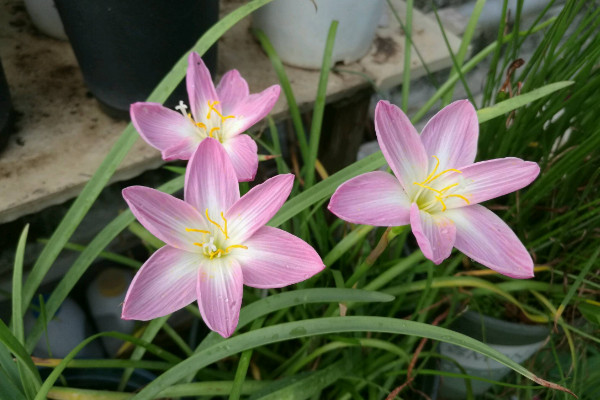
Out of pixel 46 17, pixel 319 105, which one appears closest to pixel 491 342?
pixel 319 105

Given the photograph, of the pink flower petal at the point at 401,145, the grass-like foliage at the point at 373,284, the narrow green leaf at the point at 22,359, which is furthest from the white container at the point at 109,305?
the pink flower petal at the point at 401,145

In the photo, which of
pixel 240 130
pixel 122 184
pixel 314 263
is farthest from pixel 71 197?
pixel 314 263

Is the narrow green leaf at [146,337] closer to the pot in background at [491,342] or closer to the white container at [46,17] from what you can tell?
the pot in background at [491,342]

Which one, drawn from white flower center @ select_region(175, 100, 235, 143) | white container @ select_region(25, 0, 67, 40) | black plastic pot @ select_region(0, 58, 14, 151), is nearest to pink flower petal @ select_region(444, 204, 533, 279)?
white flower center @ select_region(175, 100, 235, 143)

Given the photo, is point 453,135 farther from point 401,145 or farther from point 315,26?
point 315,26

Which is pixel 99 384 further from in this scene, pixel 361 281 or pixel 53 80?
pixel 53 80

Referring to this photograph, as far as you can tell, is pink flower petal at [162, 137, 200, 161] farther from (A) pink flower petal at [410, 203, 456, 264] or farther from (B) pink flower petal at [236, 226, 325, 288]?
(A) pink flower petal at [410, 203, 456, 264]
